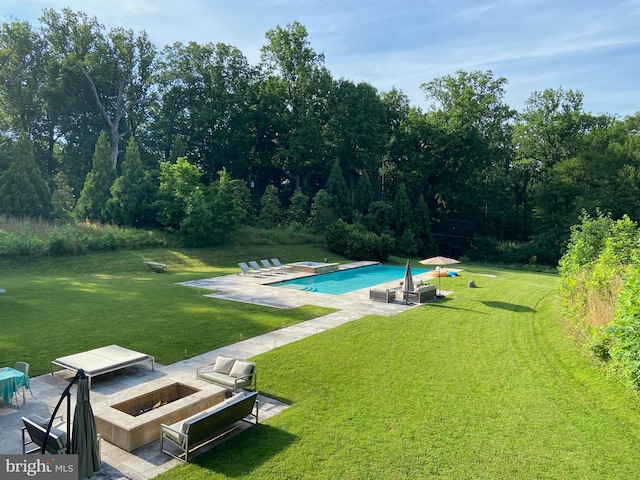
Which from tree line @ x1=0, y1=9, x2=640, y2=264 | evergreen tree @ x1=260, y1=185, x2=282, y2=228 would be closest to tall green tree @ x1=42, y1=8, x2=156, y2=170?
tree line @ x1=0, y1=9, x2=640, y2=264

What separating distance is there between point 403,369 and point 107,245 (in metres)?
19.9

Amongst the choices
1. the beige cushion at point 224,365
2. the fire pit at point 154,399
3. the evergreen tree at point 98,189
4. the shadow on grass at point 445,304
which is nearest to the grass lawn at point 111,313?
the beige cushion at point 224,365

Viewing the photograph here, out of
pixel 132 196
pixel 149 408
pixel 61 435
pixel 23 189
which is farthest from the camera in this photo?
pixel 132 196

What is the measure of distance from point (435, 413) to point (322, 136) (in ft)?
124

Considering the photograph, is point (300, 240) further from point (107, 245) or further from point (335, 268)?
point (107, 245)

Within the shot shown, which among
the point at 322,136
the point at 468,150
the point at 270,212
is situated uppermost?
the point at 322,136

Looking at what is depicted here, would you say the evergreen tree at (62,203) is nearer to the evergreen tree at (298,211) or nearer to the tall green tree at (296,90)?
the evergreen tree at (298,211)

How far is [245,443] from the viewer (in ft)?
19.2

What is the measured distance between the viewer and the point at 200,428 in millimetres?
5484

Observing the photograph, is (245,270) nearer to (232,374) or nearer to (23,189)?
(232,374)

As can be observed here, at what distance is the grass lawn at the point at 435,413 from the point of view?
5387 millimetres

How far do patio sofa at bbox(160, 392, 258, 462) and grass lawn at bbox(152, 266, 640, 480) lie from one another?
216mm

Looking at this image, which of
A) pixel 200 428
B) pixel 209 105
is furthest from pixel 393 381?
pixel 209 105

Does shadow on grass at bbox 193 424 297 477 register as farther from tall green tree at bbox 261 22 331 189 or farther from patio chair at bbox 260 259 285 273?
tall green tree at bbox 261 22 331 189
